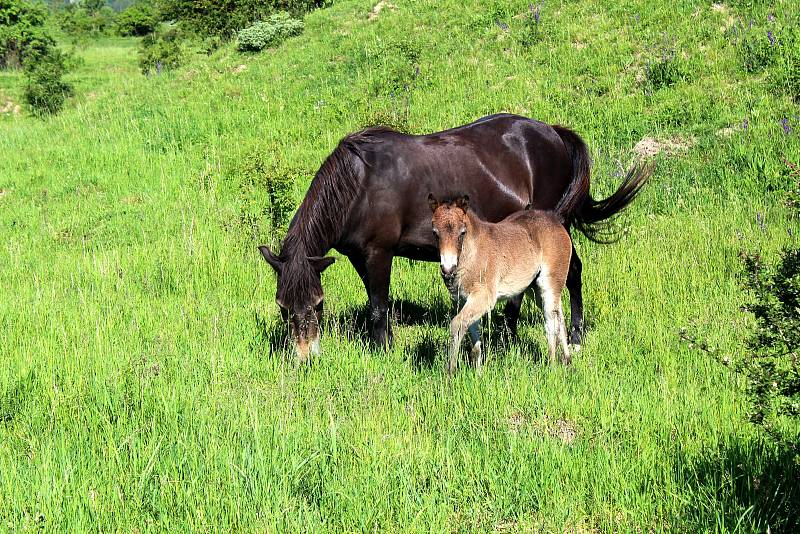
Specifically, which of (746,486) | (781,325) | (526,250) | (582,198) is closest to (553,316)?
(526,250)

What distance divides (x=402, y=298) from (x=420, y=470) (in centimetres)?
444

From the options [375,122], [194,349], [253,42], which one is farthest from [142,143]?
[194,349]

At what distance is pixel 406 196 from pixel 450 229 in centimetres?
185

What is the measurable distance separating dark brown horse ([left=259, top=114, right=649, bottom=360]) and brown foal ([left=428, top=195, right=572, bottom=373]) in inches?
35.6

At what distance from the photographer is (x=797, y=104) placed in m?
11.8

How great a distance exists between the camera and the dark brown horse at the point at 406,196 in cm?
611

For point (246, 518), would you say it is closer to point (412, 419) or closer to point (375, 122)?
point (412, 419)

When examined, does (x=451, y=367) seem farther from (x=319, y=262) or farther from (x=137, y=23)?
(x=137, y=23)

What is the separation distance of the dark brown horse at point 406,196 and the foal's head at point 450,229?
3.75 feet

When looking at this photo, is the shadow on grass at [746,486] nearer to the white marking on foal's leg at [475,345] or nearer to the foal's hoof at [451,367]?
the foal's hoof at [451,367]

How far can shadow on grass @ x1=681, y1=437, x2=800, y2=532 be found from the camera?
3453mm

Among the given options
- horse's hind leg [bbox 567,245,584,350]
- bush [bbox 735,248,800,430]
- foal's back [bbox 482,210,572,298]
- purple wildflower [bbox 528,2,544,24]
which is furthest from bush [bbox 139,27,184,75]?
bush [bbox 735,248,800,430]

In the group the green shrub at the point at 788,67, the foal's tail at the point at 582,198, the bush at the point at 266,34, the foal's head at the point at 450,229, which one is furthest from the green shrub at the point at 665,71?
the bush at the point at 266,34

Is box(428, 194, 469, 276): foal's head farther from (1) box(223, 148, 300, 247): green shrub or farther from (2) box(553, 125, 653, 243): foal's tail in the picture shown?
(1) box(223, 148, 300, 247): green shrub
